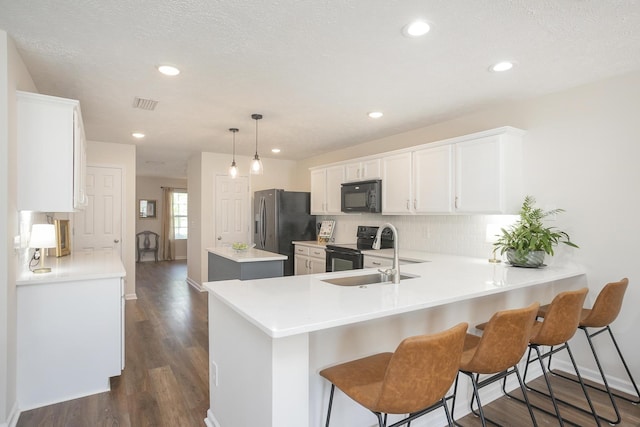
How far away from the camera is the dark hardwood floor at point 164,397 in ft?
7.29

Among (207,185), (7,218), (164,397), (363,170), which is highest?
(363,170)

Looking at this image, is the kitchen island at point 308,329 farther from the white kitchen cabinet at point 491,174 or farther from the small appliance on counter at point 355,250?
the small appliance on counter at point 355,250

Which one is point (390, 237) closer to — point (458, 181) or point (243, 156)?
point (458, 181)

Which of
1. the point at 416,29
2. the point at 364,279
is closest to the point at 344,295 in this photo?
the point at 364,279

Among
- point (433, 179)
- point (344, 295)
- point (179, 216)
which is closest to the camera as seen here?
point (344, 295)

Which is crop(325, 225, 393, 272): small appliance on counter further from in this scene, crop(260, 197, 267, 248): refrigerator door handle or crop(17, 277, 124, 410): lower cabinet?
crop(17, 277, 124, 410): lower cabinet

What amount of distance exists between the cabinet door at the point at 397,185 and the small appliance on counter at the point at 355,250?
0.45 metres

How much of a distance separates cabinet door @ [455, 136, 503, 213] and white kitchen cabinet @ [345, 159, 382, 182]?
3.91 feet

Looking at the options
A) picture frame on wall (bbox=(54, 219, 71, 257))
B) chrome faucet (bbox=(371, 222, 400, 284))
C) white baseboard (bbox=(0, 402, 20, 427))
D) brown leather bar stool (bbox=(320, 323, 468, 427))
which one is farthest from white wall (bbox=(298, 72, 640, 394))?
picture frame on wall (bbox=(54, 219, 71, 257))

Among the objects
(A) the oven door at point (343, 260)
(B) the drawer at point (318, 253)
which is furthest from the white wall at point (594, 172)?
(B) the drawer at point (318, 253)

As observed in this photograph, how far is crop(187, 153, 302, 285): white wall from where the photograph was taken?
19.1 ft

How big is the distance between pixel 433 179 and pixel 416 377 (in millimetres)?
2752

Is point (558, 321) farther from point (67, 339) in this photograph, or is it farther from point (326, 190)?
point (326, 190)

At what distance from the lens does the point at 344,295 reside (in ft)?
5.89
